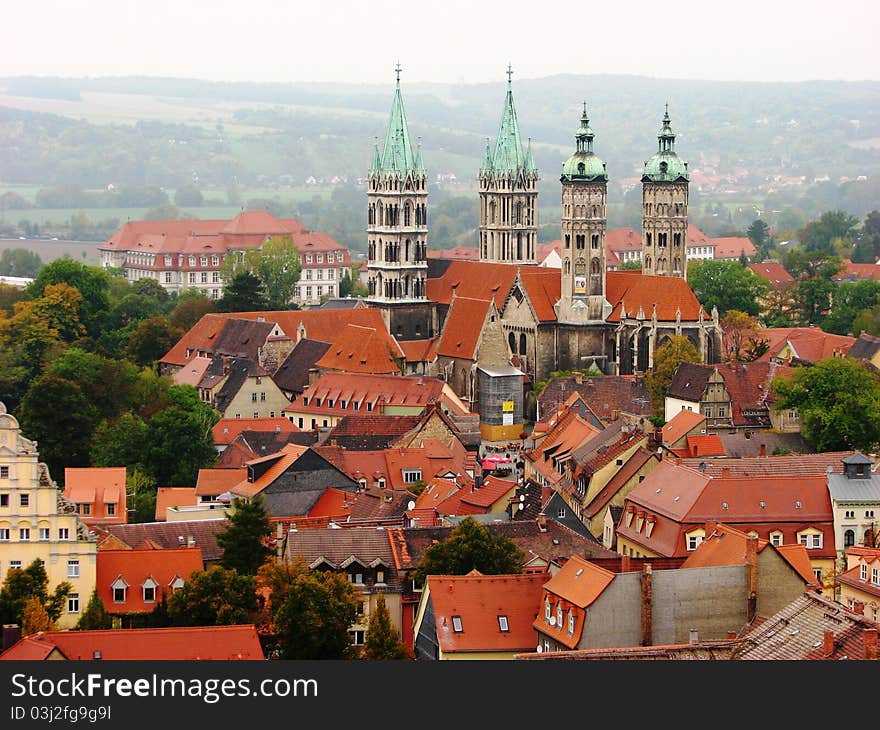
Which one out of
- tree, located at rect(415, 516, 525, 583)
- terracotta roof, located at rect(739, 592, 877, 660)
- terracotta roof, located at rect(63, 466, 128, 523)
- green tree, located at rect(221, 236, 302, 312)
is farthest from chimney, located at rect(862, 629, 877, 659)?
green tree, located at rect(221, 236, 302, 312)

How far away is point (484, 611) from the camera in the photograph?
50969mm

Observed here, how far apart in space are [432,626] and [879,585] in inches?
440

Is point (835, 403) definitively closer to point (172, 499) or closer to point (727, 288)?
point (172, 499)

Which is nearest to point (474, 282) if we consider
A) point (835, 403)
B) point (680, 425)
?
point (680, 425)

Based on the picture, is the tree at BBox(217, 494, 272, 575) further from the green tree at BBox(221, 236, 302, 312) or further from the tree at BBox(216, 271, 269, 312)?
the green tree at BBox(221, 236, 302, 312)

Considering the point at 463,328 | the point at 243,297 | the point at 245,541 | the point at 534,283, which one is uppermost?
the point at 534,283

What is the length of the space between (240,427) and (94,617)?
39729 mm

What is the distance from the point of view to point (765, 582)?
49844 mm

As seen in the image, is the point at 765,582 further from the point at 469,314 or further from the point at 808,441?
the point at 469,314

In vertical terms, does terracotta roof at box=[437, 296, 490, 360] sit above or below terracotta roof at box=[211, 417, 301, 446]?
above

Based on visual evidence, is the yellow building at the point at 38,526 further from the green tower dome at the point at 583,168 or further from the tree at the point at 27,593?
the green tower dome at the point at 583,168

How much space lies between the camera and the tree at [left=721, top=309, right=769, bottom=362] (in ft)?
374

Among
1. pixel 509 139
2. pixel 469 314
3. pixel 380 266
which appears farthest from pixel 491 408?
pixel 509 139

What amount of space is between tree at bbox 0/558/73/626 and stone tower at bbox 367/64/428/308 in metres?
66.4
